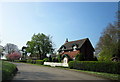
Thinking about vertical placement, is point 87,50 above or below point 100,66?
above

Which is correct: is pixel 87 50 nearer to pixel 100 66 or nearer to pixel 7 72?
pixel 100 66

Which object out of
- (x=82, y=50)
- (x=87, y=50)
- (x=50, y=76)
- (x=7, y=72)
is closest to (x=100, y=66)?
(x=50, y=76)

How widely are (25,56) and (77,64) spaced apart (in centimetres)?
7598

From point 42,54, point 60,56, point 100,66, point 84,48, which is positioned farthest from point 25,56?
point 100,66

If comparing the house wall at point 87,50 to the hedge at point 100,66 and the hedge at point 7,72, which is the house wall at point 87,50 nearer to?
the hedge at point 100,66

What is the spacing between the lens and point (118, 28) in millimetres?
28844

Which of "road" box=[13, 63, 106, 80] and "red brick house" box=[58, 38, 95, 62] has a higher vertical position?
"red brick house" box=[58, 38, 95, 62]

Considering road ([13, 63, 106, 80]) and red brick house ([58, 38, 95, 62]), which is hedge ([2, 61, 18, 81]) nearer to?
road ([13, 63, 106, 80])

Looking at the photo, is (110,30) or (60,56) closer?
(110,30)

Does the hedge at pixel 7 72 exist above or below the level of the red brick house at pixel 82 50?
below

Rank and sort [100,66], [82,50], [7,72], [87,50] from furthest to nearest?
[87,50]
[82,50]
[100,66]
[7,72]

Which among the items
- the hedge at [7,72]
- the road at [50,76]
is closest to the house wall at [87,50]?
the road at [50,76]

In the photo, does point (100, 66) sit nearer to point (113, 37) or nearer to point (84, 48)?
point (113, 37)

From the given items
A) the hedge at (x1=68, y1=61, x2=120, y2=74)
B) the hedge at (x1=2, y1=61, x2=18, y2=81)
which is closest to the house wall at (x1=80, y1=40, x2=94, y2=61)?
the hedge at (x1=68, y1=61, x2=120, y2=74)
